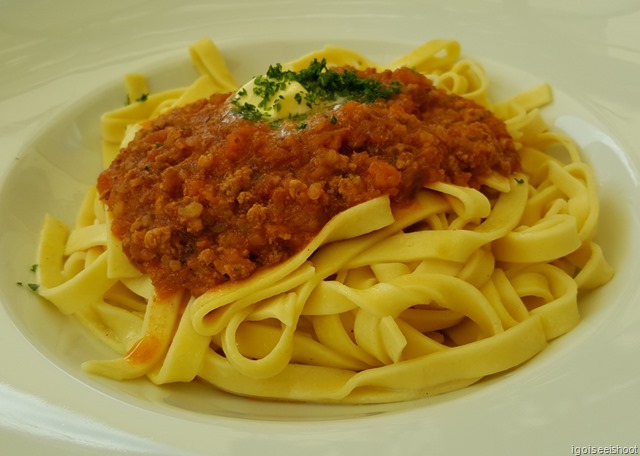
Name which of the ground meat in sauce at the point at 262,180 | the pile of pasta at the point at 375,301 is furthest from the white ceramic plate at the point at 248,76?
the ground meat in sauce at the point at 262,180

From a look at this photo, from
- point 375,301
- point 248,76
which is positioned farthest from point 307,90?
point 248,76

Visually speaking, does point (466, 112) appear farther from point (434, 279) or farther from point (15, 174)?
point (15, 174)

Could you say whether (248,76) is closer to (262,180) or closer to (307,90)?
(307,90)

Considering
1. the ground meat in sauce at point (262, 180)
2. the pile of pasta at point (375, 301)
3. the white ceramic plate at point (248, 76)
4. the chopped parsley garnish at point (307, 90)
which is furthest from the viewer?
the chopped parsley garnish at point (307, 90)

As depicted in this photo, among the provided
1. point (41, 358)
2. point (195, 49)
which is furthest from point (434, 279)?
point (195, 49)

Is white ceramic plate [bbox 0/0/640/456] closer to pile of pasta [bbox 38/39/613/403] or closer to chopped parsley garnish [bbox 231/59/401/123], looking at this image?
pile of pasta [bbox 38/39/613/403]

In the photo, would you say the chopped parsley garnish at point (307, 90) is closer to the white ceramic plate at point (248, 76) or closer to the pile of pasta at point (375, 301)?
the pile of pasta at point (375, 301)
